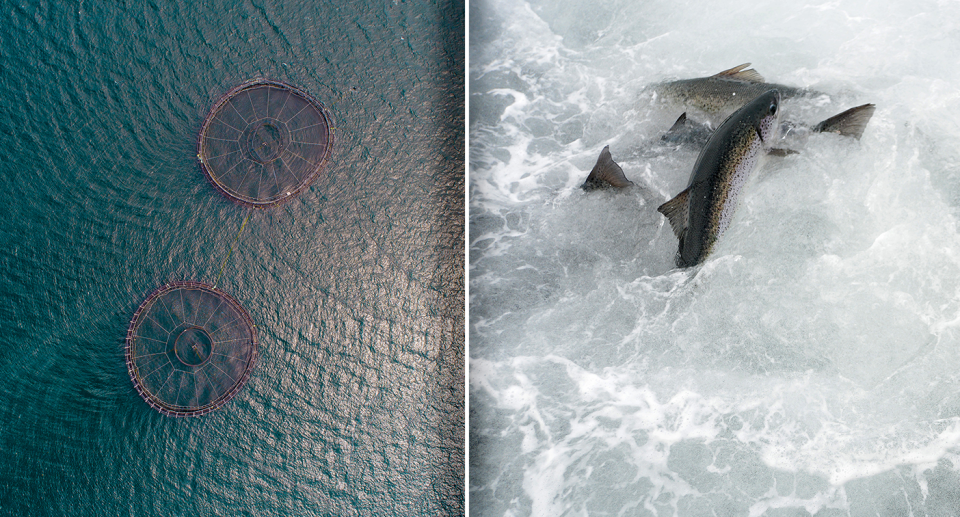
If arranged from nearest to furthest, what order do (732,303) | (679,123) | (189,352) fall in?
(189,352)
(732,303)
(679,123)

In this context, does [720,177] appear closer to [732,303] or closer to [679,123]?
[679,123]

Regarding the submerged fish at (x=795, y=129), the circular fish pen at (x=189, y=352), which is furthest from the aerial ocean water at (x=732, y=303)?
the circular fish pen at (x=189, y=352)

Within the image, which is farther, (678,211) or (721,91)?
(721,91)

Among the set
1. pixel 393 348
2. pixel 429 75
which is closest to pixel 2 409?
pixel 393 348

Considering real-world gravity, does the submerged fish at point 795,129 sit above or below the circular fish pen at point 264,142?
below

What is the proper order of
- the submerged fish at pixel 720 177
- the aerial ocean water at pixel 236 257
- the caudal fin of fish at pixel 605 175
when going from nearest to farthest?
the submerged fish at pixel 720 177
the aerial ocean water at pixel 236 257
the caudal fin of fish at pixel 605 175

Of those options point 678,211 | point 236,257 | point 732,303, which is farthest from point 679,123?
point 236,257

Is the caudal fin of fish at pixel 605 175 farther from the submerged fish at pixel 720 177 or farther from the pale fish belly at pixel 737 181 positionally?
the pale fish belly at pixel 737 181

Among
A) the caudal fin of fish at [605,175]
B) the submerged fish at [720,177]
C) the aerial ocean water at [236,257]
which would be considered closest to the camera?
the submerged fish at [720,177]
